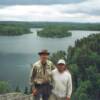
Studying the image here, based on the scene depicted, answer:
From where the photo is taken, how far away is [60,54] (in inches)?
1534

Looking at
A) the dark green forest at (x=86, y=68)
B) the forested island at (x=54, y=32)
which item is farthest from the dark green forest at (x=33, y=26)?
the dark green forest at (x=86, y=68)

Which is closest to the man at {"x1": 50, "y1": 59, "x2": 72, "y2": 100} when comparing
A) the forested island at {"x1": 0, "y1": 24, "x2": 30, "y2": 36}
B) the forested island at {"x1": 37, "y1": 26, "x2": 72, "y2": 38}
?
the forested island at {"x1": 37, "y1": 26, "x2": 72, "y2": 38}

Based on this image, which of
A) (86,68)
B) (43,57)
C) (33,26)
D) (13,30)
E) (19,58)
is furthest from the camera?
(13,30)

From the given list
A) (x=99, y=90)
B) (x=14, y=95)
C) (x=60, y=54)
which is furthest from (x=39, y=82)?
(x=60, y=54)

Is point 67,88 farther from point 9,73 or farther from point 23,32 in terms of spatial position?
point 23,32

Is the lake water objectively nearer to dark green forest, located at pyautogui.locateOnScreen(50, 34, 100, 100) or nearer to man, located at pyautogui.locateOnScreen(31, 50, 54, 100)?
dark green forest, located at pyautogui.locateOnScreen(50, 34, 100, 100)

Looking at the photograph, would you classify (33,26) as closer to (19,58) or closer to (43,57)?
(19,58)

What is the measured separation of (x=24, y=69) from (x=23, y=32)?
88.1 ft

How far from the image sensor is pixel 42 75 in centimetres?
414

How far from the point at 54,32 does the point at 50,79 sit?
2326 inches

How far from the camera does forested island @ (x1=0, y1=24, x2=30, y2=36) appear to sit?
65956 millimetres

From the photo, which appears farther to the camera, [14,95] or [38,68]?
[14,95]

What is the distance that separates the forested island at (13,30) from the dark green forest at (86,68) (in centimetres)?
2636

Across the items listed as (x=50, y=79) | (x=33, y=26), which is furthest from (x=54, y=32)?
(x=50, y=79)
